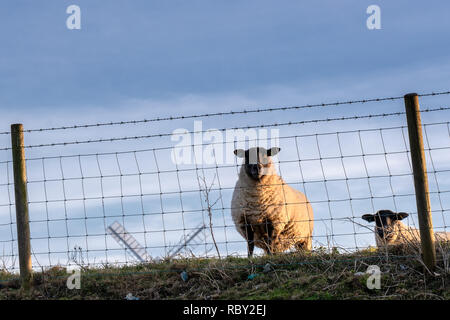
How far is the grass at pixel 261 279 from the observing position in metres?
7.36

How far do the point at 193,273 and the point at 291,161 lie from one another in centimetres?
226

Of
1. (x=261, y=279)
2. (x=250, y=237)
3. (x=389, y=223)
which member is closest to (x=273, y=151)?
(x=250, y=237)

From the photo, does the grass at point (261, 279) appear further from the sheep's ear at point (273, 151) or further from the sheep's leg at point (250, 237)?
the sheep's ear at point (273, 151)

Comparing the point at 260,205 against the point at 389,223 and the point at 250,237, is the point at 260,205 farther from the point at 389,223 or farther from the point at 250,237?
the point at 389,223

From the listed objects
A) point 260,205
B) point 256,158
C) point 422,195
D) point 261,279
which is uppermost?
point 256,158

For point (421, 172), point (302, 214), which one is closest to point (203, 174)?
point (421, 172)

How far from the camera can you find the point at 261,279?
7879 mm

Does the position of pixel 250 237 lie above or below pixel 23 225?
below

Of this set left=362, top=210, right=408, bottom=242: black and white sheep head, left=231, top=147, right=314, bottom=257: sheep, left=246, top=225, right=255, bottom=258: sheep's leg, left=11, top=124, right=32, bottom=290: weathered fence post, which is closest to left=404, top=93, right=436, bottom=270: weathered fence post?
left=362, top=210, right=408, bottom=242: black and white sheep head

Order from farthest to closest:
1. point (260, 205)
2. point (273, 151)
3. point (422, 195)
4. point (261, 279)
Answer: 1. point (260, 205)
2. point (273, 151)
3. point (261, 279)
4. point (422, 195)

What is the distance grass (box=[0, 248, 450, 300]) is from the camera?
7.36 m

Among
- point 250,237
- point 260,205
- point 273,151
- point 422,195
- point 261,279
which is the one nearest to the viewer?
point 422,195

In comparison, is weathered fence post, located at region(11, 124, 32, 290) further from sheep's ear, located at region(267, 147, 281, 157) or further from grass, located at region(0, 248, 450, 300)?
sheep's ear, located at region(267, 147, 281, 157)
